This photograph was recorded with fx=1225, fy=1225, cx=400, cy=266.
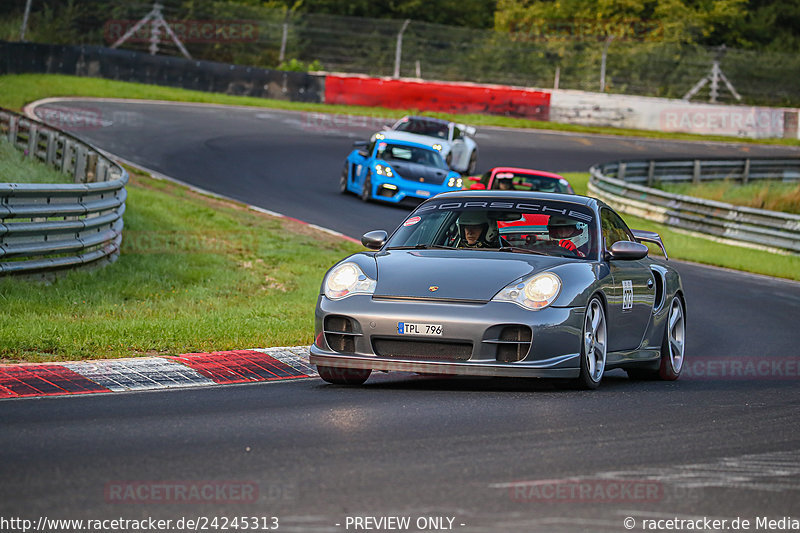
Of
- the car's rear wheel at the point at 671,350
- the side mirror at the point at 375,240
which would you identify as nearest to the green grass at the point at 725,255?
the car's rear wheel at the point at 671,350

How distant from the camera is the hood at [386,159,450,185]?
24031 millimetres

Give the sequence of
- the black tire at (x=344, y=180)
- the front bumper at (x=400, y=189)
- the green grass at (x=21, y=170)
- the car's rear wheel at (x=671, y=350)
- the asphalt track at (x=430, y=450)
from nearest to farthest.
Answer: the asphalt track at (x=430, y=450)
the car's rear wheel at (x=671, y=350)
the green grass at (x=21, y=170)
the front bumper at (x=400, y=189)
the black tire at (x=344, y=180)

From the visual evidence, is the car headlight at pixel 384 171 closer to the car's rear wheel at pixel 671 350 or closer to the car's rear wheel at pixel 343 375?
the car's rear wheel at pixel 671 350

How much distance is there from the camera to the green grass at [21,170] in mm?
15973

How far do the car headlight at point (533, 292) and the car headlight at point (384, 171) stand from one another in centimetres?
1639

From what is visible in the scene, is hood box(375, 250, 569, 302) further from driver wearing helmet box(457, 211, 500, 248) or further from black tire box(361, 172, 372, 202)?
black tire box(361, 172, 372, 202)

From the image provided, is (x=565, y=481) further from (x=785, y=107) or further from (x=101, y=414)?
(x=785, y=107)

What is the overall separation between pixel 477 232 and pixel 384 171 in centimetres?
1536

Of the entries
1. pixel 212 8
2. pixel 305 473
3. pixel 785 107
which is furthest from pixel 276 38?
pixel 305 473

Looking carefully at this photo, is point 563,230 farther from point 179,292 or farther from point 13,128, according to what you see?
point 13,128

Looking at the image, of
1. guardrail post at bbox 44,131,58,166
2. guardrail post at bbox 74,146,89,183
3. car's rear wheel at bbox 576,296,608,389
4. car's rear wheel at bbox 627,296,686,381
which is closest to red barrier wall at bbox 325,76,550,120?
guardrail post at bbox 44,131,58,166

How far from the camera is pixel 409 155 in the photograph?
24.7 m

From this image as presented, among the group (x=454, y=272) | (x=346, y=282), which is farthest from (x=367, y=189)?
(x=454, y=272)

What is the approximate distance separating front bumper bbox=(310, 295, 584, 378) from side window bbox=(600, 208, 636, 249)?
4.62 ft
